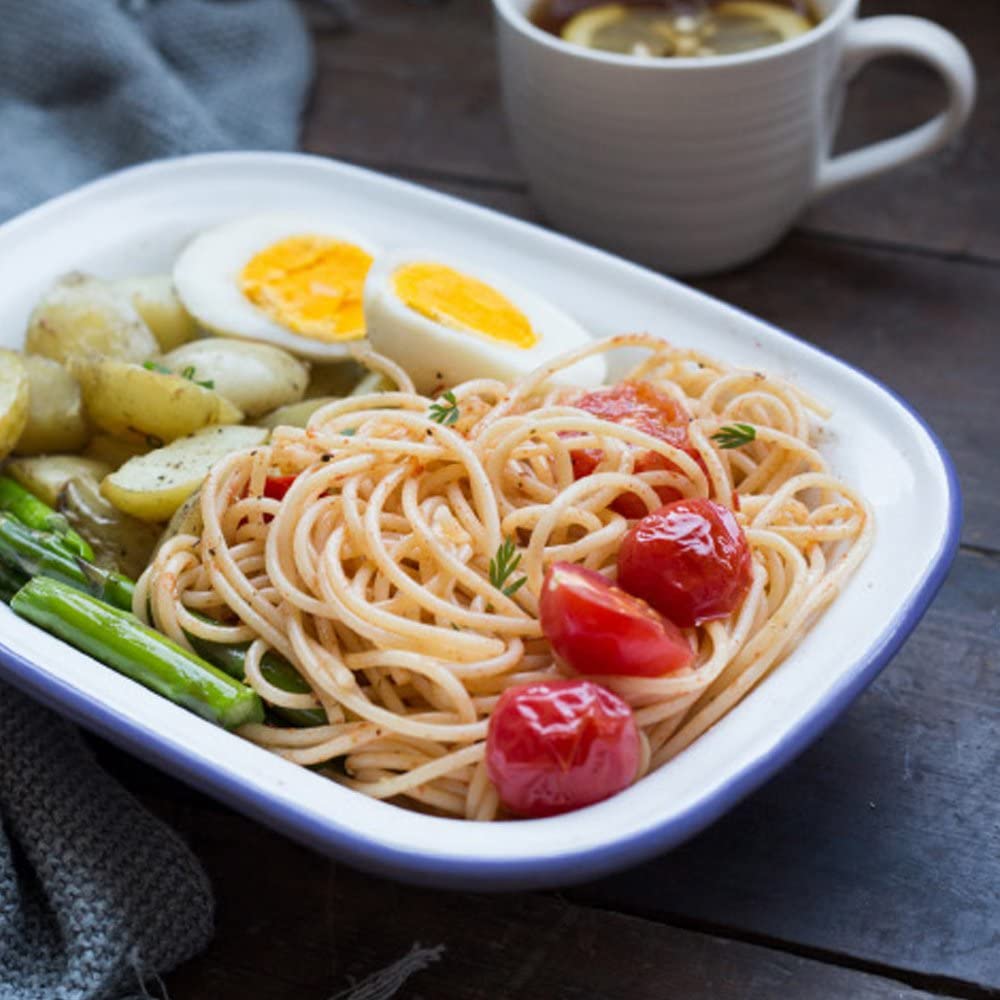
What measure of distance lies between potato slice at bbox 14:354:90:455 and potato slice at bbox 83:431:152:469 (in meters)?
0.03

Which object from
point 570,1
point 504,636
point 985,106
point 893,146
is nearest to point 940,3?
point 985,106

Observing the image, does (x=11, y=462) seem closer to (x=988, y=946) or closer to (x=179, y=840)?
(x=179, y=840)

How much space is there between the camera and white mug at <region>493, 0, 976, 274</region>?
270cm

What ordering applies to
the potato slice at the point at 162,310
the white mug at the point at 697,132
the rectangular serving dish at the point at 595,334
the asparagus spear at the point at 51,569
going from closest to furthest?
the rectangular serving dish at the point at 595,334
the asparagus spear at the point at 51,569
the potato slice at the point at 162,310
the white mug at the point at 697,132

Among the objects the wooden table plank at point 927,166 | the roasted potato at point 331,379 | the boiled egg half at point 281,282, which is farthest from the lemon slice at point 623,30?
the roasted potato at point 331,379

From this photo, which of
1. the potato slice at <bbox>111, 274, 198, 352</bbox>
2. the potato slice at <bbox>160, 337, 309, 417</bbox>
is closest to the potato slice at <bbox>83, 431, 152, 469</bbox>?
the potato slice at <bbox>160, 337, 309, 417</bbox>

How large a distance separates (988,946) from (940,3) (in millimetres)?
2581

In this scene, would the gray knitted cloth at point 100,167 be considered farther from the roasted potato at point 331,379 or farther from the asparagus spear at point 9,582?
the roasted potato at point 331,379

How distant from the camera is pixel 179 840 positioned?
1948 millimetres

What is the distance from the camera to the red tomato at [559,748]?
166 cm

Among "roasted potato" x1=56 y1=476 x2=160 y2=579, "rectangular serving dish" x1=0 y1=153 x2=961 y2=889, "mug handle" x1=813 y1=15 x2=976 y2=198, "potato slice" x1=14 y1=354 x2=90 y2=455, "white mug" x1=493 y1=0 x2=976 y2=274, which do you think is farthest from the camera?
"mug handle" x1=813 y1=15 x2=976 y2=198

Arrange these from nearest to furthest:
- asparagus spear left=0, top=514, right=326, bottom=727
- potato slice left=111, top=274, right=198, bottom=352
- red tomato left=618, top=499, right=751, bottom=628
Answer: red tomato left=618, top=499, right=751, bottom=628 → asparagus spear left=0, top=514, right=326, bottom=727 → potato slice left=111, top=274, right=198, bottom=352

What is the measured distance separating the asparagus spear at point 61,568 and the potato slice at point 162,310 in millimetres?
593

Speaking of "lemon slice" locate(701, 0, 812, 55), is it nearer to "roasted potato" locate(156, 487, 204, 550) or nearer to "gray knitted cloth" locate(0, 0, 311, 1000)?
"gray knitted cloth" locate(0, 0, 311, 1000)
